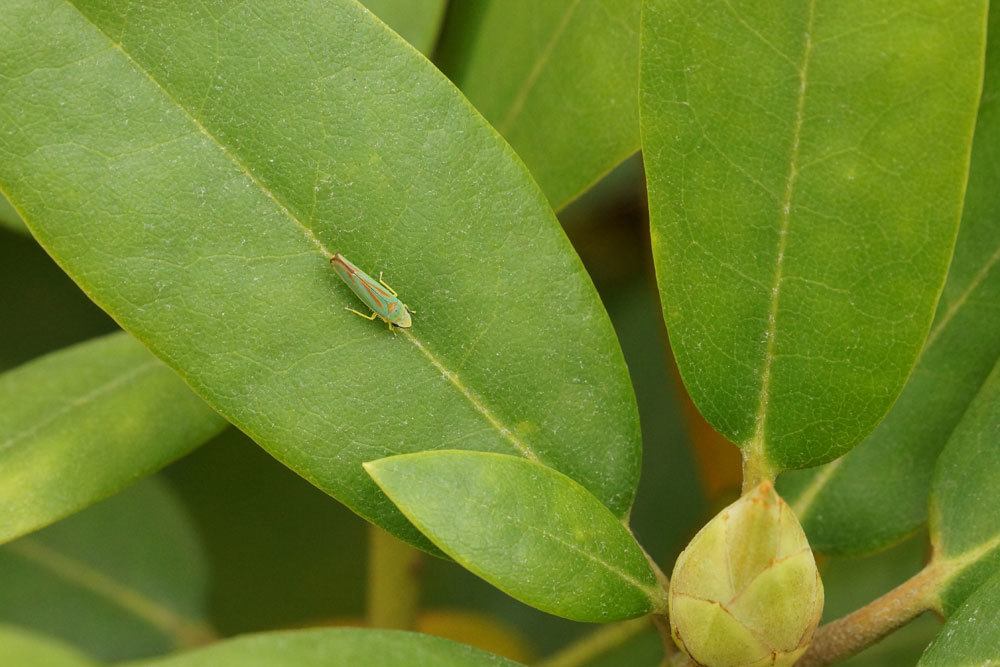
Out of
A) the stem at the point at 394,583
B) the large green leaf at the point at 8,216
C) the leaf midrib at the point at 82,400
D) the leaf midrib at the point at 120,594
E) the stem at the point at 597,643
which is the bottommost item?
the leaf midrib at the point at 120,594

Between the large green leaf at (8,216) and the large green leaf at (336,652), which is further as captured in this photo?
the large green leaf at (8,216)

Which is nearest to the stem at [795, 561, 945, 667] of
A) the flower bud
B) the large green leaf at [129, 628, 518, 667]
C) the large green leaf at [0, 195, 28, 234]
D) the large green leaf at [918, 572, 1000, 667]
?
the large green leaf at [918, 572, 1000, 667]

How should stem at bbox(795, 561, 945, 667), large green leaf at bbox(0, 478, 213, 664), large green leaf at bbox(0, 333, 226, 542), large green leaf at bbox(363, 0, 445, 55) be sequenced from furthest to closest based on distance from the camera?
large green leaf at bbox(0, 478, 213, 664) < large green leaf at bbox(363, 0, 445, 55) < large green leaf at bbox(0, 333, 226, 542) < stem at bbox(795, 561, 945, 667)

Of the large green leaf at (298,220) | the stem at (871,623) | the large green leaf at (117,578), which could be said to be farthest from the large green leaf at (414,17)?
the large green leaf at (117,578)

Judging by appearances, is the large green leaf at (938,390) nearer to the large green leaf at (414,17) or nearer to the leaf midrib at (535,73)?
the leaf midrib at (535,73)

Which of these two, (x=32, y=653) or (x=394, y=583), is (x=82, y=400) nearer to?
(x=394, y=583)

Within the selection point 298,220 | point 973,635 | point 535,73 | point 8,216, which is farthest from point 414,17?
point 973,635

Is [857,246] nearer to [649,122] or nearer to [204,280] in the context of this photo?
[649,122]

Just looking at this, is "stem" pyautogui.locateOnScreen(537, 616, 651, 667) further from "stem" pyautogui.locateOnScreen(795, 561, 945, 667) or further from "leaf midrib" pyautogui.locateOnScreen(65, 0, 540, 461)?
"leaf midrib" pyautogui.locateOnScreen(65, 0, 540, 461)
